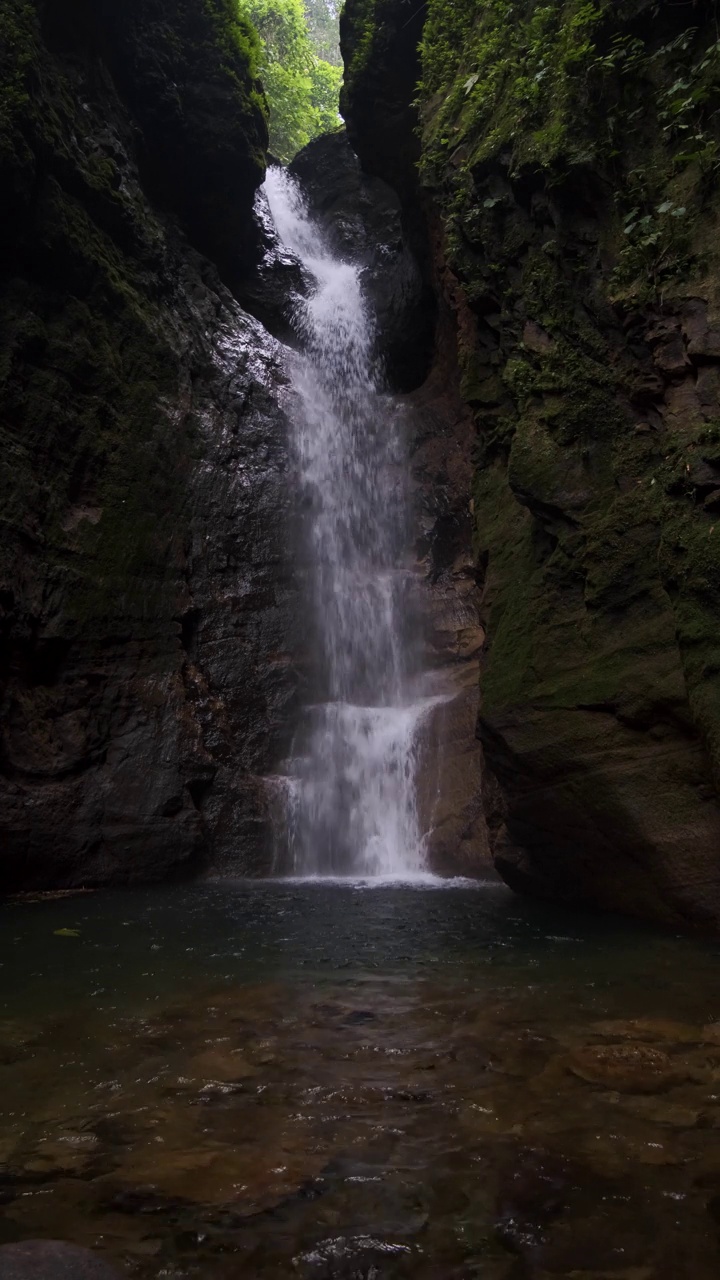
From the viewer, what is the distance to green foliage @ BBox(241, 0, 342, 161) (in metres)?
24.7

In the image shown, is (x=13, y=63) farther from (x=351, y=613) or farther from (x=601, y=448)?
(x=601, y=448)

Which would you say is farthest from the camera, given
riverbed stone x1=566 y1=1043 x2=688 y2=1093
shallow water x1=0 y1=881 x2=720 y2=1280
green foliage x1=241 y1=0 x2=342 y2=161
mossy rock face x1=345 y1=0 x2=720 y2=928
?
green foliage x1=241 y1=0 x2=342 y2=161

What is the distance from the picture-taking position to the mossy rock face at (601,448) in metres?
5.52

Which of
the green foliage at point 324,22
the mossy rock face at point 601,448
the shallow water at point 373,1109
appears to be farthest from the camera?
the green foliage at point 324,22

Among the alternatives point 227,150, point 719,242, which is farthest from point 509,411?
point 227,150

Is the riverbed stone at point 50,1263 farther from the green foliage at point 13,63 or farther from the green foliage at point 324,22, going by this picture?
the green foliage at point 324,22

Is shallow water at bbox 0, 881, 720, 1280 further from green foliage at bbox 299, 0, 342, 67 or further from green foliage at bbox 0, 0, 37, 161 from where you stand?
green foliage at bbox 299, 0, 342, 67

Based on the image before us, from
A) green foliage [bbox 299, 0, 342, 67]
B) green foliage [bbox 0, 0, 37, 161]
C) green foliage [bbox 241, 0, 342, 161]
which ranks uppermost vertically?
green foliage [bbox 299, 0, 342, 67]

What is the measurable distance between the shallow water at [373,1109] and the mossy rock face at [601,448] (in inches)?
46.1

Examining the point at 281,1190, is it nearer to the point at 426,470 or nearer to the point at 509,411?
the point at 509,411

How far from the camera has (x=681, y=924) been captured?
17.9 ft

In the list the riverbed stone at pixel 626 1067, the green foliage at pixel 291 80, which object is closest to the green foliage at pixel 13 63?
the riverbed stone at pixel 626 1067

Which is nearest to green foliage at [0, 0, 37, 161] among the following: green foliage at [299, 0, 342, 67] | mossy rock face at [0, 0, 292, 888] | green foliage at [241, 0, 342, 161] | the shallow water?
mossy rock face at [0, 0, 292, 888]

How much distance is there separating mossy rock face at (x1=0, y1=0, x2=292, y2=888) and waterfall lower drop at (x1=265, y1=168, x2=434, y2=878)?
0.59 metres
